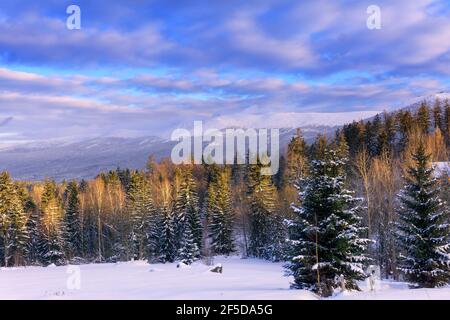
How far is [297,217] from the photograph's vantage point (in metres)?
17.5

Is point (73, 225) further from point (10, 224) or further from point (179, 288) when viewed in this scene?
point (179, 288)

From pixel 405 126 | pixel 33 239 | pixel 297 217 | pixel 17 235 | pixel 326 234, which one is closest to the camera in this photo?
pixel 326 234

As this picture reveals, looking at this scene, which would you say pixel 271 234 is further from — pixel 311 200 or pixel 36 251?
pixel 311 200

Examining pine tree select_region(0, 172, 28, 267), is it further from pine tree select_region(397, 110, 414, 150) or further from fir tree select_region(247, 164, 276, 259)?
pine tree select_region(397, 110, 414, 150)

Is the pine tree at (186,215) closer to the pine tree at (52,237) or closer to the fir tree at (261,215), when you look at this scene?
the fir tree at (261,215)

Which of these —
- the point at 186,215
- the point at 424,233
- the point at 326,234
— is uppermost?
the point at 326,234

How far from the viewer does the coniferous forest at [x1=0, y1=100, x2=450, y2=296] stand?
16359 millimetres

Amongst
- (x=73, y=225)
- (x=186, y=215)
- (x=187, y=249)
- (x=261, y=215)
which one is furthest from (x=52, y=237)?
(x=261, y=215)

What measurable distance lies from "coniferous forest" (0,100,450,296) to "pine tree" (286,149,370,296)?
0.04 m

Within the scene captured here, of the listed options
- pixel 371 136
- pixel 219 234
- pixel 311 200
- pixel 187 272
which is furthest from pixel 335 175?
pixel 371 136

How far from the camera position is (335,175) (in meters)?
17.0

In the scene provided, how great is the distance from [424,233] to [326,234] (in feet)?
23.3

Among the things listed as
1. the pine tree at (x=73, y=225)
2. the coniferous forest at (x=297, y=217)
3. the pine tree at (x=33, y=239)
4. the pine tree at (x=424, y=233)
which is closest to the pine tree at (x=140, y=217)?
the coniferous forest at (x=297, y=217)
